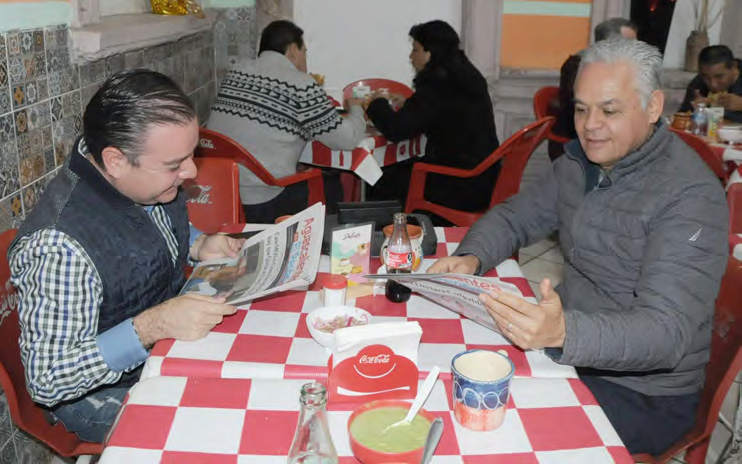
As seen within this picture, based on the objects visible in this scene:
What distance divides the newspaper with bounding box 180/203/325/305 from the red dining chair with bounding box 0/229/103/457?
1.25 ft

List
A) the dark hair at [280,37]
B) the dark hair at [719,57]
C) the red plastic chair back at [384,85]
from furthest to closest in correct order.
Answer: the red plastic chair back at [384,85] → the dark hair at [719,57] → the dark hair at [280,37]

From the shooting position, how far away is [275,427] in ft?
4.04

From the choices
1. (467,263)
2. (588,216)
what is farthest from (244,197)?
(588,216)

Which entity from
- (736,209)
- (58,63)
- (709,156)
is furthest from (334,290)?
(709,156)

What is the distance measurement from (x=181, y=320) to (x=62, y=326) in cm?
23

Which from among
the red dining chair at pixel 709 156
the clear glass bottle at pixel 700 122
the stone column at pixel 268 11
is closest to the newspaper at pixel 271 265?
the red dining chair at pixel 709 156

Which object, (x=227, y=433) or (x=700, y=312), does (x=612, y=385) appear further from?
(x=227, y=433)

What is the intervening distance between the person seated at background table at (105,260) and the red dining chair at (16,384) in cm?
3

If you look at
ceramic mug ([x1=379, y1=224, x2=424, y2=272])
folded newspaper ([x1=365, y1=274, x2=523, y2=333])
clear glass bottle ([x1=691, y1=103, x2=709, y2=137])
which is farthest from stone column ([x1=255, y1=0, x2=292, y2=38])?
folded newspaper ([x1=365, y1=274, x2=523, y2=333])

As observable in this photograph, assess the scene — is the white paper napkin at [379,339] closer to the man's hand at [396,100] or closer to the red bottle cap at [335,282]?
the red bottle cap at [335,282]

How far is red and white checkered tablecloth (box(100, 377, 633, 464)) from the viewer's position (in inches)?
45.9

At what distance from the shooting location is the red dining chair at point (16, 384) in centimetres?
158

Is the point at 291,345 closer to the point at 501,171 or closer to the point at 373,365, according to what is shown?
the point at 373,365

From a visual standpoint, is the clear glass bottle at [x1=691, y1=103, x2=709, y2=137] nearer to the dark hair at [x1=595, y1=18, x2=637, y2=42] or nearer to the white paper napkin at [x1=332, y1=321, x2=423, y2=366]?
the dark hair at [x1=595, y1=18, x2=637, y2=42]
